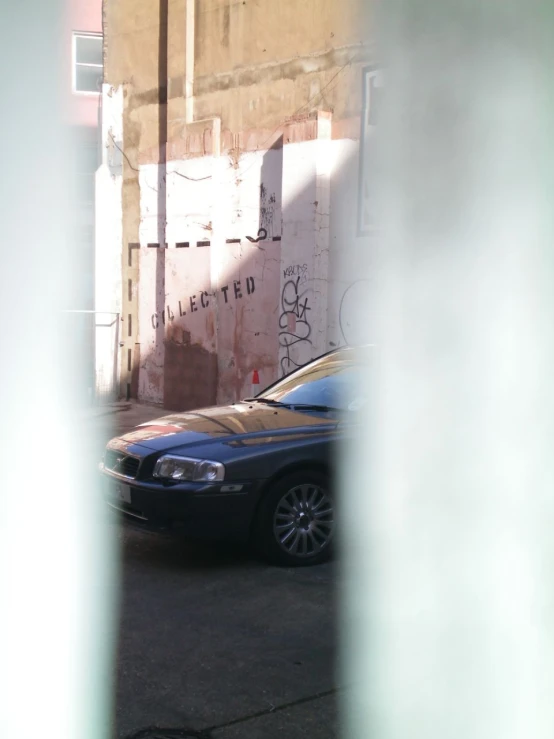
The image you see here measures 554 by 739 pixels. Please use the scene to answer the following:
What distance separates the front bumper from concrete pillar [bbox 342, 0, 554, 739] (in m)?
1.23

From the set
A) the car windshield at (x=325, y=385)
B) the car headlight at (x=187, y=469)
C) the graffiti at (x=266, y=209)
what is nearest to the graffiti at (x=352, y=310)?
the graffiti at (x=266, y=209)

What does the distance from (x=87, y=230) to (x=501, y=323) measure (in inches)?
716

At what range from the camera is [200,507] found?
5.68 metres

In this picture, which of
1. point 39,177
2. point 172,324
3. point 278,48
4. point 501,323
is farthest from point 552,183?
point 172,324

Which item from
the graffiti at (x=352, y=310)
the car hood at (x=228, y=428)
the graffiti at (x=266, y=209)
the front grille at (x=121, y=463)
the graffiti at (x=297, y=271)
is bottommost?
the front grille at (x=121, y=463)

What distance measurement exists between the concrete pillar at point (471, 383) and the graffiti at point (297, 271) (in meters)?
7.45

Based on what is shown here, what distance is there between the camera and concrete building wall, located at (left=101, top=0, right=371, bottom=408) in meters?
12.2

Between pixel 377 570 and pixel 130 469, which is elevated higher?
pixel 130 469

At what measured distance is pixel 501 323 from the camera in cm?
374

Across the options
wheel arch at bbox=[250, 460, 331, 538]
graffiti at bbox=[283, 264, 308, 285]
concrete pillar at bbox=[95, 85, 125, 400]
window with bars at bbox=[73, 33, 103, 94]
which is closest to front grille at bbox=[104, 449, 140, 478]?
wheel arch at bbox=[250, 460, 331, 538]

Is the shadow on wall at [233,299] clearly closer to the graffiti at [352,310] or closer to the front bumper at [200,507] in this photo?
the graffiti at [352,310]

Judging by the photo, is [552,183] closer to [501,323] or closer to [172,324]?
[501,323]

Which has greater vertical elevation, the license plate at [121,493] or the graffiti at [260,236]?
the graffiti at [260,236]

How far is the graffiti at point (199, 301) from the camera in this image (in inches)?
524
